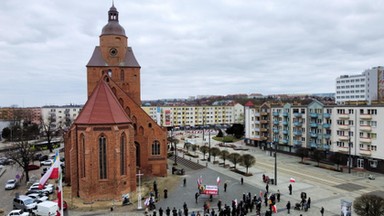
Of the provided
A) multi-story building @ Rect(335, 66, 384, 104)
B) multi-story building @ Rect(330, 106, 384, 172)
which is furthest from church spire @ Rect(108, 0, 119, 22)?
multi-story building @ Rect(335, 66, 384, 104)

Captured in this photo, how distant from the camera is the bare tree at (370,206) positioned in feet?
66.1

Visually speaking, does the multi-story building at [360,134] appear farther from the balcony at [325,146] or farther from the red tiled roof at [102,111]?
the red tiled roof at [102,111]

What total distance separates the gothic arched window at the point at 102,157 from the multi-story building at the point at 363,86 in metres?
100

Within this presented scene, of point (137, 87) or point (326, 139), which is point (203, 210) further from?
point (326, 139)

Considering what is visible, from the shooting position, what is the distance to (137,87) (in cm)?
4609

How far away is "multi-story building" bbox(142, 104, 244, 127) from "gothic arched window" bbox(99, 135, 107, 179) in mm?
92417

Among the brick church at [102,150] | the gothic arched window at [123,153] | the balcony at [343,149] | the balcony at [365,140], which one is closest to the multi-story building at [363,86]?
the balcony at [343,149]

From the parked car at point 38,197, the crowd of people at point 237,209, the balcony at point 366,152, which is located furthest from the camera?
the balcony at point 366,152

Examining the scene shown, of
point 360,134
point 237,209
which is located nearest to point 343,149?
point 360,134

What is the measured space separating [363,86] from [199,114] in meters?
66.6

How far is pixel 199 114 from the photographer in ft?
423

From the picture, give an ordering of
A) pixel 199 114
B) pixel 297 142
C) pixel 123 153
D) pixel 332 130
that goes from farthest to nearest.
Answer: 1. pixel 199 114
2. pixel 297 142
3. pixel 332 130
4. pixel 123 153

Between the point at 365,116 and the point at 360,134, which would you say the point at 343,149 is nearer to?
the point at 360,134

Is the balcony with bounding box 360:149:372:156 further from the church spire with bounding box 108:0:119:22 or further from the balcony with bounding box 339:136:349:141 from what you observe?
the church spire with bounding box 108:0:119:22
